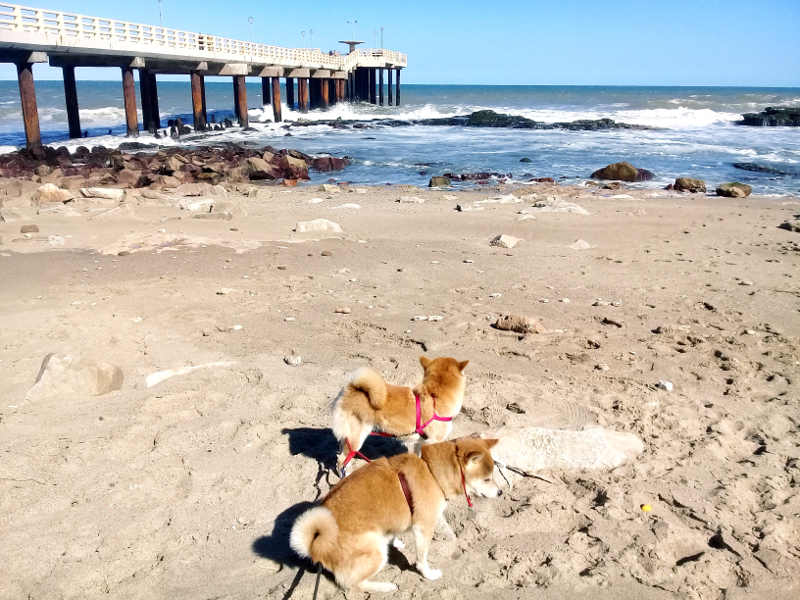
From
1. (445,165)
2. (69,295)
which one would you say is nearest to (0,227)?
(69,295)

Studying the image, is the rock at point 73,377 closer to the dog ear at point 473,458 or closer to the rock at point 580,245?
the dog ear at point 473,458

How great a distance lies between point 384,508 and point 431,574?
46 centimetres

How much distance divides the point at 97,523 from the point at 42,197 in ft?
37.9

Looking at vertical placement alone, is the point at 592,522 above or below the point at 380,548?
below

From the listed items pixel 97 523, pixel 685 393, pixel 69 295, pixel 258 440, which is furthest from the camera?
pixel 69 295

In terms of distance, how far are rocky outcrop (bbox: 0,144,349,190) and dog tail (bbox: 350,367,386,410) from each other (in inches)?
477

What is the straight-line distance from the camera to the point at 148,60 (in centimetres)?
2956

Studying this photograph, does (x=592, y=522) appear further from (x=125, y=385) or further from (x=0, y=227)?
(x=0, y=227)

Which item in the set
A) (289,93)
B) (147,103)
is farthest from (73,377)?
(289,93)

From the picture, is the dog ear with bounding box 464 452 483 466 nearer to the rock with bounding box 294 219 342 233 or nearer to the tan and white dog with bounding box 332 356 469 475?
the tan and white dog with bounding box 332 356 469 475

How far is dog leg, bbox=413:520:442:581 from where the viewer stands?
10.0ft

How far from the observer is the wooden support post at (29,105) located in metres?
21.2

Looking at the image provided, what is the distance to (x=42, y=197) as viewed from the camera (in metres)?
13.0

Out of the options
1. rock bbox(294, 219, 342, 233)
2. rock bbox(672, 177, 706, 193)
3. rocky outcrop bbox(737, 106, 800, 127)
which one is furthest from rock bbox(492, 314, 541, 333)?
rocky outcrop bbox(737, 106, 800, 127)
